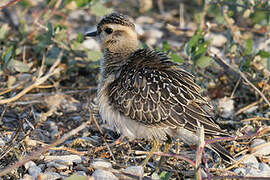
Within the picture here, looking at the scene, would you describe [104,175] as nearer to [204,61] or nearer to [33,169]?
[33,169]

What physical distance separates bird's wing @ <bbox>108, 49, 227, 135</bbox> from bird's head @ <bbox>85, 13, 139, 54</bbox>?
0.54 m

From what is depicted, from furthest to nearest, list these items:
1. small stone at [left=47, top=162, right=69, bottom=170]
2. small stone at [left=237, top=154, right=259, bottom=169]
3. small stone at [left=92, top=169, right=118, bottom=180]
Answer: small stone at [left=237, top=154, right=259, bottom=169]
small stone at [left=47, top=162, right=69, bottom=170]
small stone at [left=92, top=169, right=118, bottom=180]

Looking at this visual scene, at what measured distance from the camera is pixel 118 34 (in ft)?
16.1

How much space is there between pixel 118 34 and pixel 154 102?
1175 mm

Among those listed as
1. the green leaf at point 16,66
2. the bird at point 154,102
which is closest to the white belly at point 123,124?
the bird at point 154,102

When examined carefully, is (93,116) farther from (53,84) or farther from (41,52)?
(41,52)

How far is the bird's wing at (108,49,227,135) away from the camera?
4066 mm

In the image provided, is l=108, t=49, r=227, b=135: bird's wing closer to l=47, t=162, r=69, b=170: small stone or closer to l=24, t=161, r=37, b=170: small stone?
l=47, t=162, r=69, b=170: small stone

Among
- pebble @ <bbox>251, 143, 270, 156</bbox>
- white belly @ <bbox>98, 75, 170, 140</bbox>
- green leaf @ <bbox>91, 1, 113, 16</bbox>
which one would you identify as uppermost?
green leaf @ <bbox>91, 1, 113, 16</bbox>

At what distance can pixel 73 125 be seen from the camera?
520 cm

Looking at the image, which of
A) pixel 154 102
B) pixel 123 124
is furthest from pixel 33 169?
pixel 154 102

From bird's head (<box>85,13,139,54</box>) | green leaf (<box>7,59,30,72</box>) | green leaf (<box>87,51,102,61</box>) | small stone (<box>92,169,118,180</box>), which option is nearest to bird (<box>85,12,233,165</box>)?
bird's head (<box>85,13,139,54</box>)

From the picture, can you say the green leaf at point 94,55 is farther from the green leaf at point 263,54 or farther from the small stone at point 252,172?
the small stone at point 252,172

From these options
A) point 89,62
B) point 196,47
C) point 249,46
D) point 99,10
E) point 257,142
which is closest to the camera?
point 257,142
